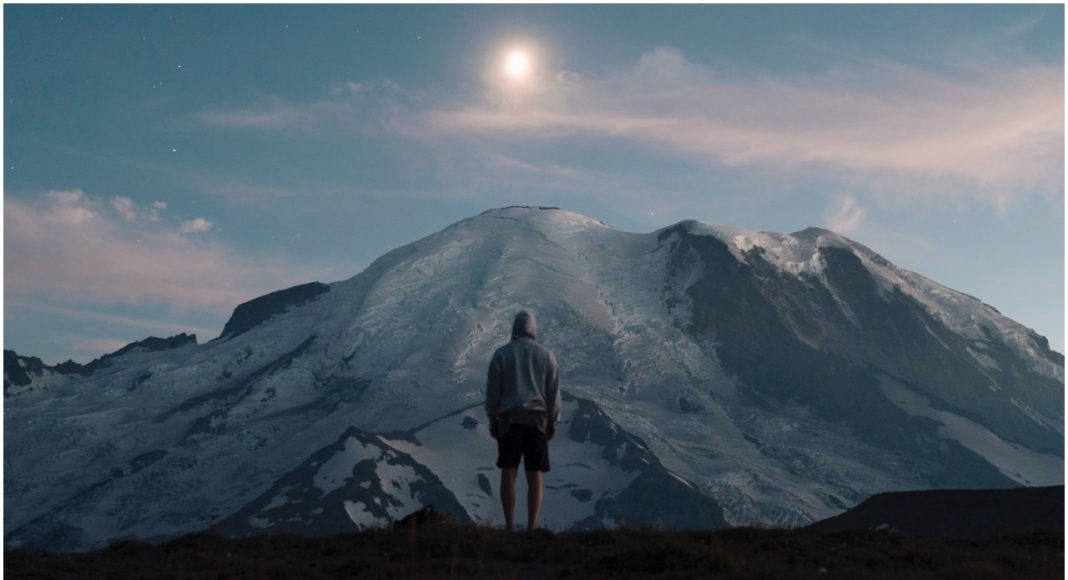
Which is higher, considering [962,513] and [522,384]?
[522,384]

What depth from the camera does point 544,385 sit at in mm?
17016

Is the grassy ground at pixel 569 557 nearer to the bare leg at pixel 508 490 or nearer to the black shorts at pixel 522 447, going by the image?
the bare leg at pixel 508 490

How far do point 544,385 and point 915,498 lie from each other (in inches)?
325

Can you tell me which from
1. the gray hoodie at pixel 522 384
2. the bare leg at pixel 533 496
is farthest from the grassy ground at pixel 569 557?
the gray hoodie at pixel 522 384

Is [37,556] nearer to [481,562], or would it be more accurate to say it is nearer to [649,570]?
[481,562]

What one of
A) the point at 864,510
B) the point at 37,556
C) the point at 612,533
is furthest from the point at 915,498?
the point at 37,556

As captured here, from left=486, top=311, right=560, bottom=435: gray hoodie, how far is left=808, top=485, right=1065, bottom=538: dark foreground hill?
4985 millimetres

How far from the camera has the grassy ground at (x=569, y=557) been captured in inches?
528

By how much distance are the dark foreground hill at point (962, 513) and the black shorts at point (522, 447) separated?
190 inches

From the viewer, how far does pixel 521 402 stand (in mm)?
16688

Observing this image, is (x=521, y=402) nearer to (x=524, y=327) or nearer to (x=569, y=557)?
(x=524, y=327)

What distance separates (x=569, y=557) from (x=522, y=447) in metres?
2.36

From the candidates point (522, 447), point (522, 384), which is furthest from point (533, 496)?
point (522, 384)

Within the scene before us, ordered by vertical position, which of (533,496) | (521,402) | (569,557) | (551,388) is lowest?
(569,557)
